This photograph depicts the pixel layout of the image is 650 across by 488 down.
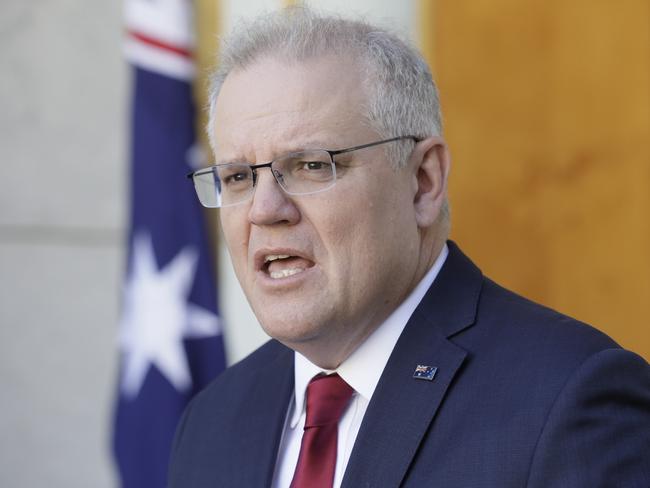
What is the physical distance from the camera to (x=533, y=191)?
155 inches

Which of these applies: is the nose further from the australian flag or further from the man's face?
the australian flag

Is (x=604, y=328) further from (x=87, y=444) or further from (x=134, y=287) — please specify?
(x=87, y=444)

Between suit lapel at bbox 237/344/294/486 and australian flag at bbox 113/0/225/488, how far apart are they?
1478 mm

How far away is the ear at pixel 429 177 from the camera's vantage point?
2.17 m

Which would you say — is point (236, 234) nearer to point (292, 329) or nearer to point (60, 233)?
point (292, 329)

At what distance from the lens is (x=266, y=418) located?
2305 millimetres

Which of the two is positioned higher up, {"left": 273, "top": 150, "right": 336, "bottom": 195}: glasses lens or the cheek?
{"left": 273, "top": 150, "right": 336, "bottom": 195}: glasses lens

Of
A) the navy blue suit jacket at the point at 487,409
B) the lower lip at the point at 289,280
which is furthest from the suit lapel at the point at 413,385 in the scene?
the lower lip at the point at 289,280

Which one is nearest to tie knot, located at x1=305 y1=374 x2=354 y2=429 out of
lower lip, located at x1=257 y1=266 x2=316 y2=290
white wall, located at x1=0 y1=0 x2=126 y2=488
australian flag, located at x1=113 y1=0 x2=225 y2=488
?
lower lip, located at x1=257 y1=266 x2=316 y2=290

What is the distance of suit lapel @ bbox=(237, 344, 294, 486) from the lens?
7.25 ft

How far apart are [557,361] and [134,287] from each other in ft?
8.03

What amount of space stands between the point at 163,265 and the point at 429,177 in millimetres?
1966

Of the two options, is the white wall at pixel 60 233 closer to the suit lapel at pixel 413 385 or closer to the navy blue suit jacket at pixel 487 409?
the navy blue suit jacket at pixel 487 409

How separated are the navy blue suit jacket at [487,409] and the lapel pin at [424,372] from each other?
0.01 meters
